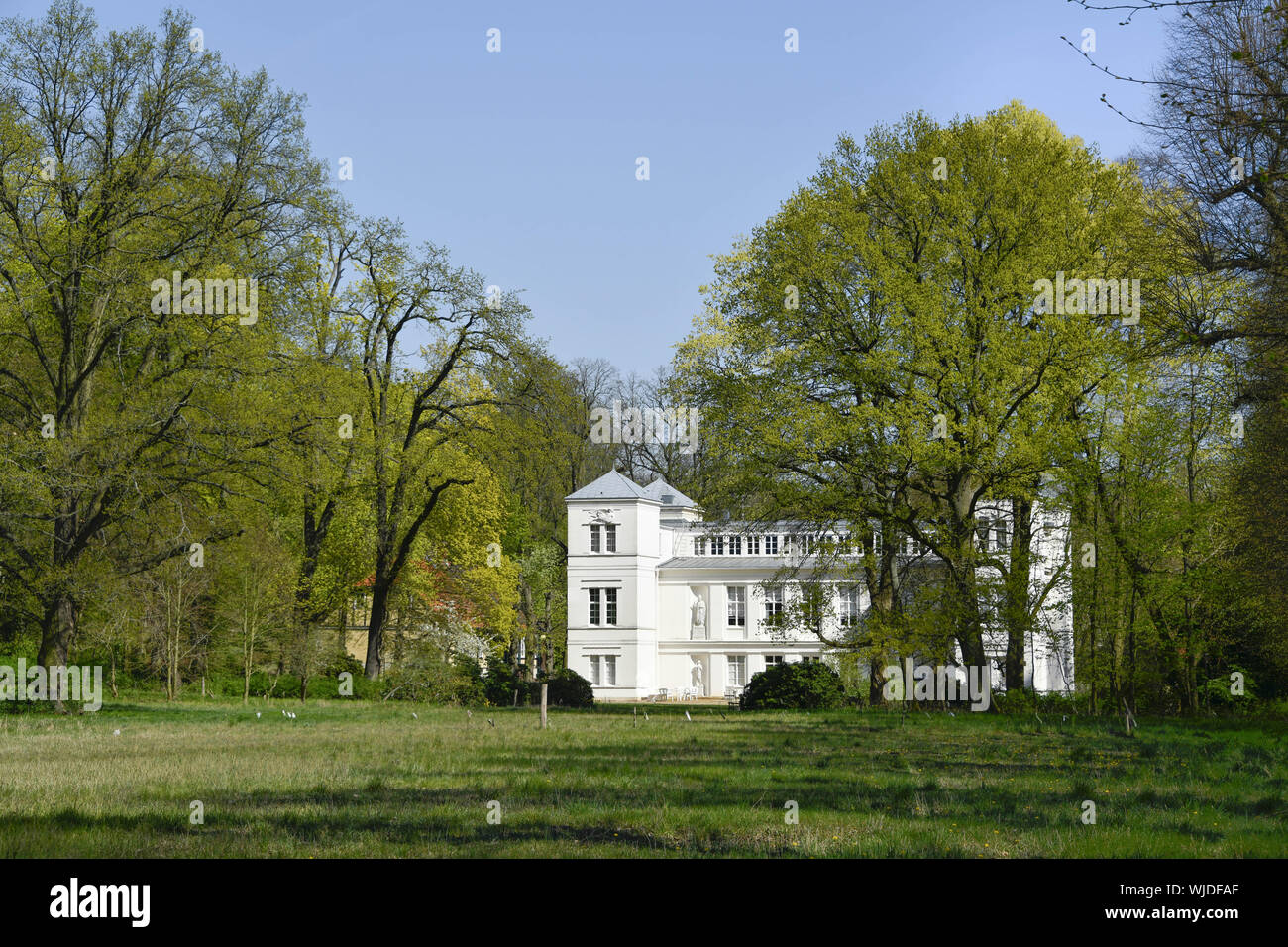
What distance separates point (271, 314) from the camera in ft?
119

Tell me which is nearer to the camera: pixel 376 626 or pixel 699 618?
pixel 376 626

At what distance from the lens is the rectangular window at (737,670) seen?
62562 mm

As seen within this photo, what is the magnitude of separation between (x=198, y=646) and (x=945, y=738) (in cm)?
2873

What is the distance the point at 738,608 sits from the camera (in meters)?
63.0

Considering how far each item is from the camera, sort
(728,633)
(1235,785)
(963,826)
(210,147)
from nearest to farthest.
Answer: (963,826)
(1235,785)
(210,147)
(728,633)

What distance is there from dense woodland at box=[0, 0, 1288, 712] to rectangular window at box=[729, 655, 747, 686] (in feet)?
81.7

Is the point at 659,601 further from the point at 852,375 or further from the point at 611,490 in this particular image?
the point at 852,375

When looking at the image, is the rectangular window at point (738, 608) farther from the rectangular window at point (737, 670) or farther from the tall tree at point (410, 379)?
the tall tree at point (410, 379)

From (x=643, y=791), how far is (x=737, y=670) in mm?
50130

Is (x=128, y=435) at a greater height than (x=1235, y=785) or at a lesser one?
greater

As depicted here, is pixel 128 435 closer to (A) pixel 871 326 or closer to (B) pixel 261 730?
(B) pixel 261 730

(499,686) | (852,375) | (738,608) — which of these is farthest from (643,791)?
(738,608)

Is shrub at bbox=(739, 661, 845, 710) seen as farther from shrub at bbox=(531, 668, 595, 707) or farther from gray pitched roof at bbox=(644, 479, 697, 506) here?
gray pitched roof at bbox=(644, 479, 697, 506)
